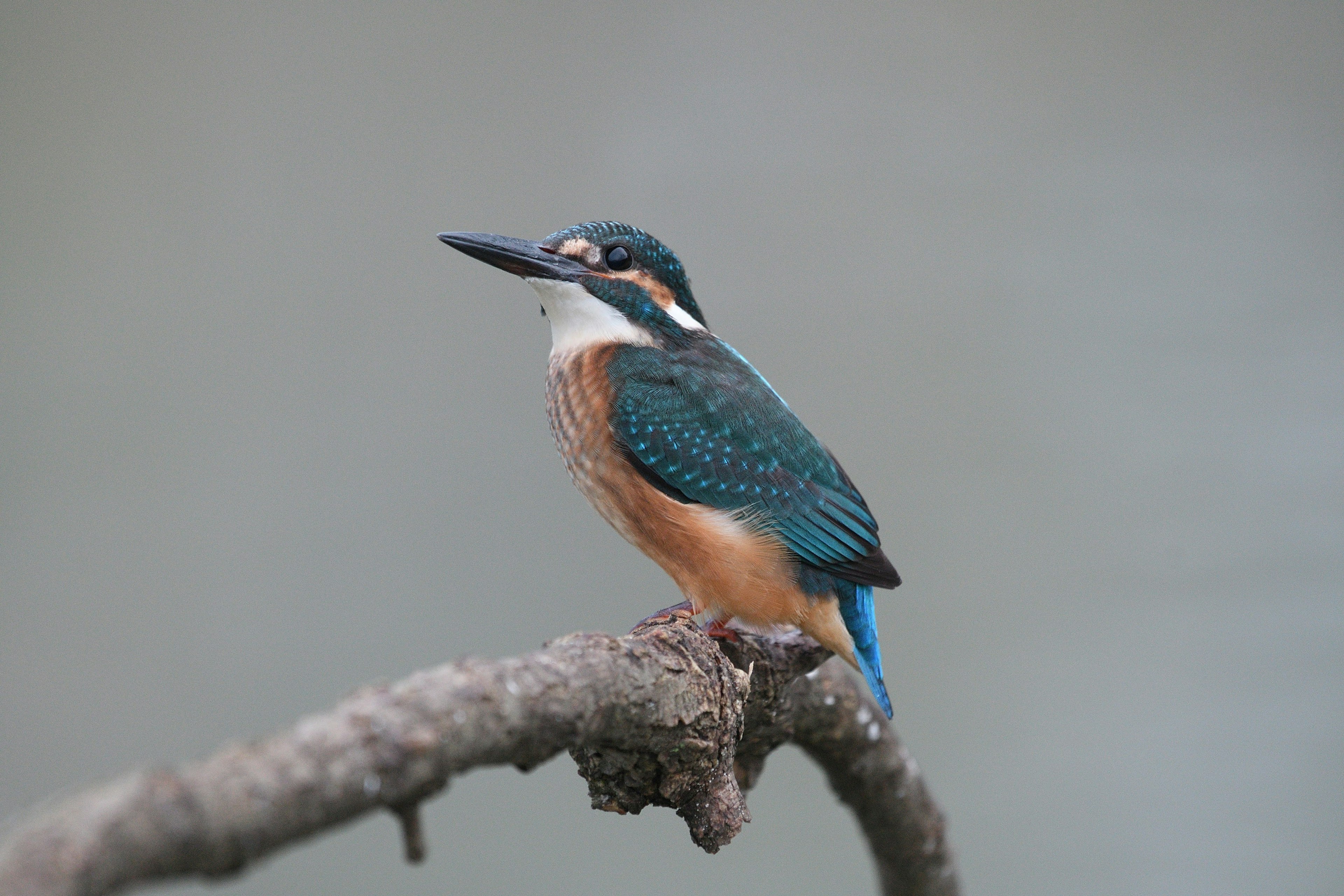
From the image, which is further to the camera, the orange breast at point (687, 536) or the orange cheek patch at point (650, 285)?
the orange cheek patch at point (650, 285)

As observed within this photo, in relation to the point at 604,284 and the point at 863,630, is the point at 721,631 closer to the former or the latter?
the point at 863,630

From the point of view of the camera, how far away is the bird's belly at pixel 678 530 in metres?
1.77

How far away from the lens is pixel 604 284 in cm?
197

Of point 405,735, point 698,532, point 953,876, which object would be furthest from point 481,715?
point 953,876

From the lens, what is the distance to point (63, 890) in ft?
1.75

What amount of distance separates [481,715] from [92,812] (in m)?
0.27

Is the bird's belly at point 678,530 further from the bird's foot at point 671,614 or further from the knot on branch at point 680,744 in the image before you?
the knot on branch at point 680,744

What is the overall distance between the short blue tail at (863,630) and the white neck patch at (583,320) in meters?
0.60

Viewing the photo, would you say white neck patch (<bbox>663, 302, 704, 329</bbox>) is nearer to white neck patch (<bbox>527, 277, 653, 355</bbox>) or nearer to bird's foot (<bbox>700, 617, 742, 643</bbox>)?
white neck patch (<bbox>527, 277, 653, 355</bbox>)

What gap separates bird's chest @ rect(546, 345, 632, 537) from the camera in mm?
1874

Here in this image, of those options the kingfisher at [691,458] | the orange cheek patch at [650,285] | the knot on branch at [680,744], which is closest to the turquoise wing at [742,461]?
the kingfisher at [691,458]

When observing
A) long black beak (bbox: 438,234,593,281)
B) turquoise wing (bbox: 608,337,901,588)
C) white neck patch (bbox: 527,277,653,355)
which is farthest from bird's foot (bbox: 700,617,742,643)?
long black beak (bbox: 438,234,593,281)

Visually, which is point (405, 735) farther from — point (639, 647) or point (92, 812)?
point (639, 647)

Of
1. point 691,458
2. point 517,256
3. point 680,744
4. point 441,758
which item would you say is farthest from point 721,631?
point 441,758
